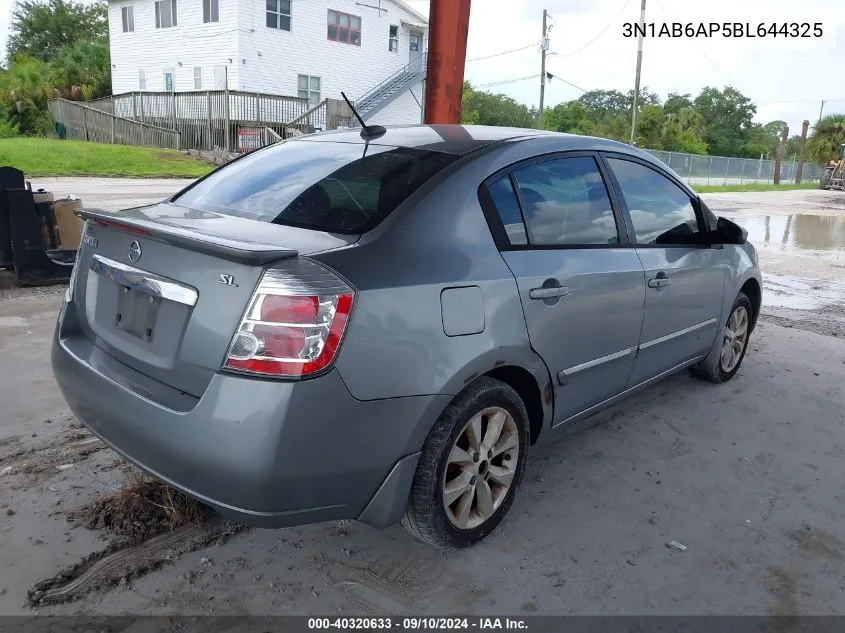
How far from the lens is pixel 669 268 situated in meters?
3.75

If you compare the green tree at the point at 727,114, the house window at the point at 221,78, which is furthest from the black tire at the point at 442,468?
the green tree at the point at 727,114

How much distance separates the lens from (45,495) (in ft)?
10.3

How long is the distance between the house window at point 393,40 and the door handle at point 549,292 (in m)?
30.9

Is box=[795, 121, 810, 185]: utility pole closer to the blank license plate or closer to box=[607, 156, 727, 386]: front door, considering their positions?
box=[607, 156, 727, 386]: front door

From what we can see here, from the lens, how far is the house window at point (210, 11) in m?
26.7

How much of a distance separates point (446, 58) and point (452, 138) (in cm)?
313

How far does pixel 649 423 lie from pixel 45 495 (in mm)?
3252

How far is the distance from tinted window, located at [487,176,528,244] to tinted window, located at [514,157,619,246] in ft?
0.17

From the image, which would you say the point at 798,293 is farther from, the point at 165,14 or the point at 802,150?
the point at 802,150

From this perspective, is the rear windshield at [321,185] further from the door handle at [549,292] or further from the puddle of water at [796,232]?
the puddle of water at [796,232]

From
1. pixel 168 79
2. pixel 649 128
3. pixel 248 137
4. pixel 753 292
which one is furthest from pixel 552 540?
pixel 649 128

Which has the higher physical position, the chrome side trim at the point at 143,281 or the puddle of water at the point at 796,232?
the chrome side trim at the point at 143,281

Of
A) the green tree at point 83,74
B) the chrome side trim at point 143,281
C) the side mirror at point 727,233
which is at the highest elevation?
the green tree at point 83,74

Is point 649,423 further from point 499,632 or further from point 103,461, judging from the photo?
point 103,461
